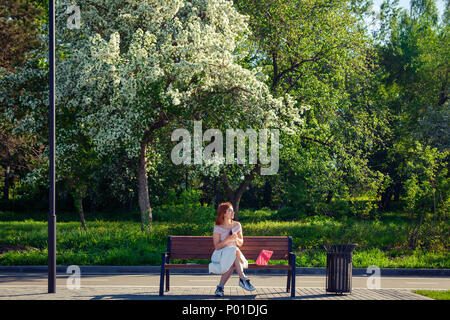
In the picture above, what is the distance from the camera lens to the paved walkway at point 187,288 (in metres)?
8.99

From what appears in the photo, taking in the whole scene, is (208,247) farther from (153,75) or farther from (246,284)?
(153,75)

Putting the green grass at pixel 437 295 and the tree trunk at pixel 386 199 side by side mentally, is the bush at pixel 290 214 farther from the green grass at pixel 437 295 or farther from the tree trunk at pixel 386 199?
the tree trunk at pixel 386 199

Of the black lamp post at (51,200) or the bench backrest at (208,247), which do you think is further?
the bench backrest at (208,247)

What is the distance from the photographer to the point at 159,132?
21578mm

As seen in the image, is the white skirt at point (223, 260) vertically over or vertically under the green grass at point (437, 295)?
over

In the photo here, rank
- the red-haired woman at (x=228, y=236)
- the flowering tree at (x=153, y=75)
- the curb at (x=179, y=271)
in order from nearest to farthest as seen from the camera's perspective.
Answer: the red-haired woman at (x=228, y=236)
the curb at (x=179, y=271)
the flowering tree at (x=153, y=75)

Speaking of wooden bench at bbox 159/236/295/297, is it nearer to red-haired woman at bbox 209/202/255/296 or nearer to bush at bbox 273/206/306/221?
red-haired woman at bbox 209/202/255/296

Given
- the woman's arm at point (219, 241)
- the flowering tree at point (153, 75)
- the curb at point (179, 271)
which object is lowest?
the curb at point (179, 271)

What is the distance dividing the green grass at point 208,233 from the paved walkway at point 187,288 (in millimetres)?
1270

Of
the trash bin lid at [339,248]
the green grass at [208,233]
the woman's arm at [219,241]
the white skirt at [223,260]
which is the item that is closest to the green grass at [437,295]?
the trash bin lid at [339,248]

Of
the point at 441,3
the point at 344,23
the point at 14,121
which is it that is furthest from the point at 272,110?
the point at 441,3

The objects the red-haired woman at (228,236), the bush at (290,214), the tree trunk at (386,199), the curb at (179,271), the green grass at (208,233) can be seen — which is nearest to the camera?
the red-haired woman at (228,236)

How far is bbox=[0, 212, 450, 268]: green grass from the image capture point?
1472 centimetres

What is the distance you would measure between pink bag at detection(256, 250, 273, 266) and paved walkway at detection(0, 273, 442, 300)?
567 mm
